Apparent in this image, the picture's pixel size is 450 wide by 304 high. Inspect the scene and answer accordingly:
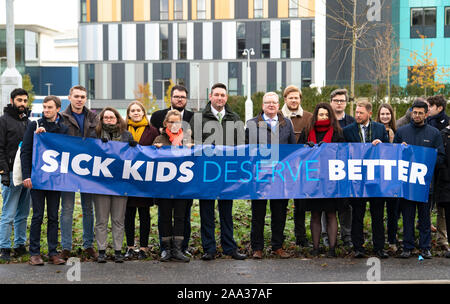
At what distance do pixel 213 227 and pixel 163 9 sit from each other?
68326 millimetres

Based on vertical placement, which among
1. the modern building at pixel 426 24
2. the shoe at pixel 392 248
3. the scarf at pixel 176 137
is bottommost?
the shoe at pixel 392 248

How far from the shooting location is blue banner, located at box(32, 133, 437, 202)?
29.0 feet

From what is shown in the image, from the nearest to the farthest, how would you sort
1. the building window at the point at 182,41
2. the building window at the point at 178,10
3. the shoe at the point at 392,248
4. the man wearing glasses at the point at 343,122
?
the shoe at the point at 392,248 < the man wearing glasses at the point at 343,122 < the building window at the point at 182,41 < the building window at the point at 178,10

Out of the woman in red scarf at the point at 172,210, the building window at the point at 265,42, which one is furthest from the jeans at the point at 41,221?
the building window at the point at 265,42

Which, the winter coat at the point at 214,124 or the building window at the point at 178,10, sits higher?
the building window at the point at 178,10

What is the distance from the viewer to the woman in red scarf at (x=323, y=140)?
8.81 metres

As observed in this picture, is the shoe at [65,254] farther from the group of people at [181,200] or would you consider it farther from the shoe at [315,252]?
the shoe at [315,252]

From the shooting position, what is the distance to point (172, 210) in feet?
29.9

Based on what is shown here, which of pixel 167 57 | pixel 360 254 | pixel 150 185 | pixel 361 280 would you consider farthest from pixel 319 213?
pixel 167 57

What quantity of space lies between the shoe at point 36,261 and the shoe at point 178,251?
172 centimetres

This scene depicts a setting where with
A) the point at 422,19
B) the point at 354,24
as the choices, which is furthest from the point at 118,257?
the point at 422,19

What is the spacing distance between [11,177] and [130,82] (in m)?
68.2

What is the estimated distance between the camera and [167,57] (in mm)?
75250
